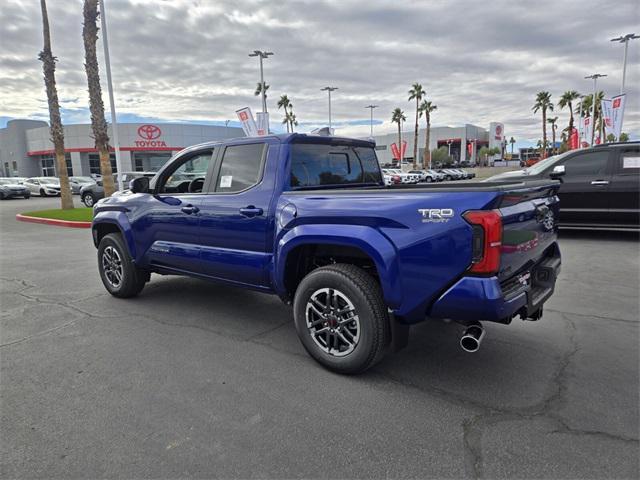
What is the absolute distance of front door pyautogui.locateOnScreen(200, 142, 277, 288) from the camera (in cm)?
382

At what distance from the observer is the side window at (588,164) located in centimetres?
827

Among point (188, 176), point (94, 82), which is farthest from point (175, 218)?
point (94, 82)

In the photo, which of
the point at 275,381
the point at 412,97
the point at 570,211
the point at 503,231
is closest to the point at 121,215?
the point at 275,381

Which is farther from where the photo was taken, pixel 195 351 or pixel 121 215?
pixel 121 215

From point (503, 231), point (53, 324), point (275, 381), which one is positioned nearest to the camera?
point (503, 231)

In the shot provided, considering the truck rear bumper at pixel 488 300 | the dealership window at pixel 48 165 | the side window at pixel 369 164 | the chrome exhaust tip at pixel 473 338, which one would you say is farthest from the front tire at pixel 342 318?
the dealership window at pixel 48 165

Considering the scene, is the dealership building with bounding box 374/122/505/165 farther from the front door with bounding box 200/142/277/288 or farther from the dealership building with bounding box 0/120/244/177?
the front door with bounding box 200/142/277/288

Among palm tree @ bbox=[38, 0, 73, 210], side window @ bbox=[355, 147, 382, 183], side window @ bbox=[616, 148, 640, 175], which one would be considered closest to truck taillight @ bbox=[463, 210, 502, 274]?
side window @ bbox=[355, 147, 382, 183]

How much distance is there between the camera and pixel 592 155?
8383 millimetres

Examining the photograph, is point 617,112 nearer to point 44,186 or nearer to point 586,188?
point 586,188

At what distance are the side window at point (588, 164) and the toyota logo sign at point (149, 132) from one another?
44108 mm

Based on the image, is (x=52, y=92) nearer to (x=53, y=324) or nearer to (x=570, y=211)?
(x=53, y=324)

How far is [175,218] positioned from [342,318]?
7.57 feet

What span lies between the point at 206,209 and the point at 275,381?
185cm
